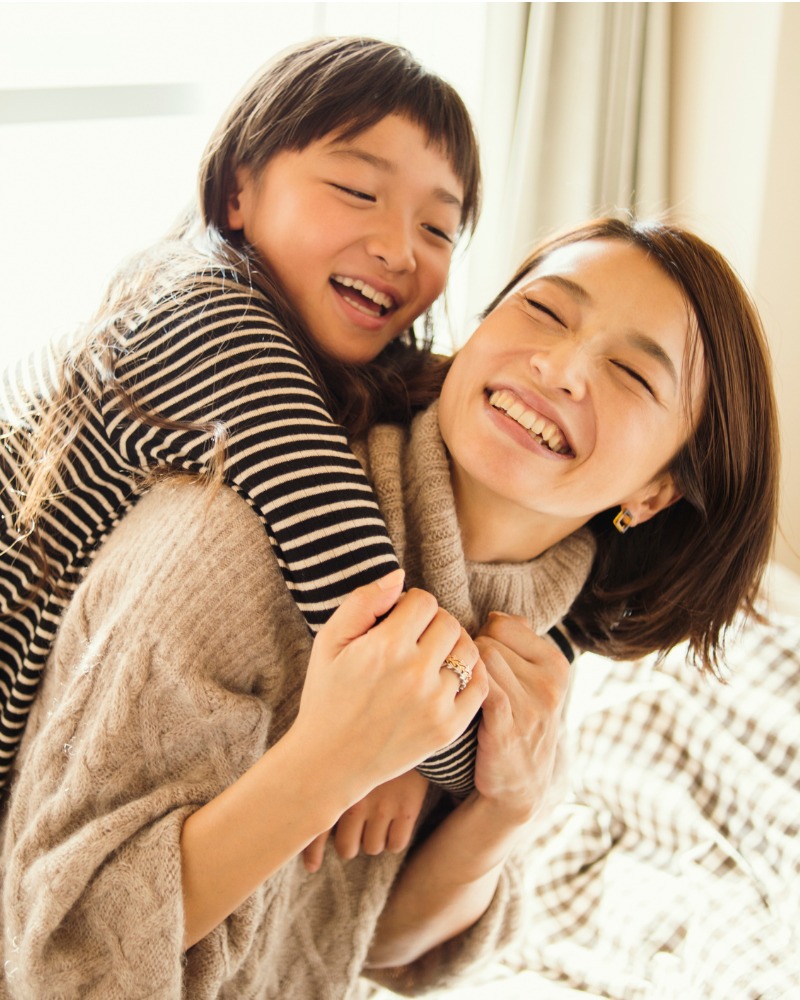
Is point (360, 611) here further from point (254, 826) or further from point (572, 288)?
point (572, 288)

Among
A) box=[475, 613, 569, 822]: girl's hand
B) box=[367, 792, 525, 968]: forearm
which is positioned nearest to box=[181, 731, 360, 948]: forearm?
box=[475, 613, 569, 822]: girl's hand

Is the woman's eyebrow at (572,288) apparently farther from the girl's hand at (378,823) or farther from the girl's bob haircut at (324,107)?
the girl's hand at (378,823)

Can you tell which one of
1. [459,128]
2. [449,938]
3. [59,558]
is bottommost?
[449,938]

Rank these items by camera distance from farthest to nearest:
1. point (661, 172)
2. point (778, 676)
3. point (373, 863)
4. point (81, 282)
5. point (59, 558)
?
point (661, 172)
point (81, 282)
point (778, 676)
point (373, 863)
point (59, 558)

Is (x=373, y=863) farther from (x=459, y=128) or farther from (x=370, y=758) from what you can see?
(x=459, y=128)

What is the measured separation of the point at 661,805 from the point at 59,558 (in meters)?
1.25

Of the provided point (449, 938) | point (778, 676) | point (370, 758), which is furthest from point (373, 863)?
point (778, 676)

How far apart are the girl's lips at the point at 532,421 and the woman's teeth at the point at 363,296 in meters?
0.28

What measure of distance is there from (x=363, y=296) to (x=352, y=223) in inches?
4.7

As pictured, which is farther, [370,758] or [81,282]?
[81,282]

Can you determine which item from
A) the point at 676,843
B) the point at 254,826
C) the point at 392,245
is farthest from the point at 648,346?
the point at 676,843

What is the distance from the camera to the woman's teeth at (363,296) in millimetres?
1276

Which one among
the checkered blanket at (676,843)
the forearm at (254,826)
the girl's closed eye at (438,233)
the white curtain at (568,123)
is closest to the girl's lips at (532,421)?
the girl's closed eye at (438,233)

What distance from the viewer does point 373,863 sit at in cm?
125
